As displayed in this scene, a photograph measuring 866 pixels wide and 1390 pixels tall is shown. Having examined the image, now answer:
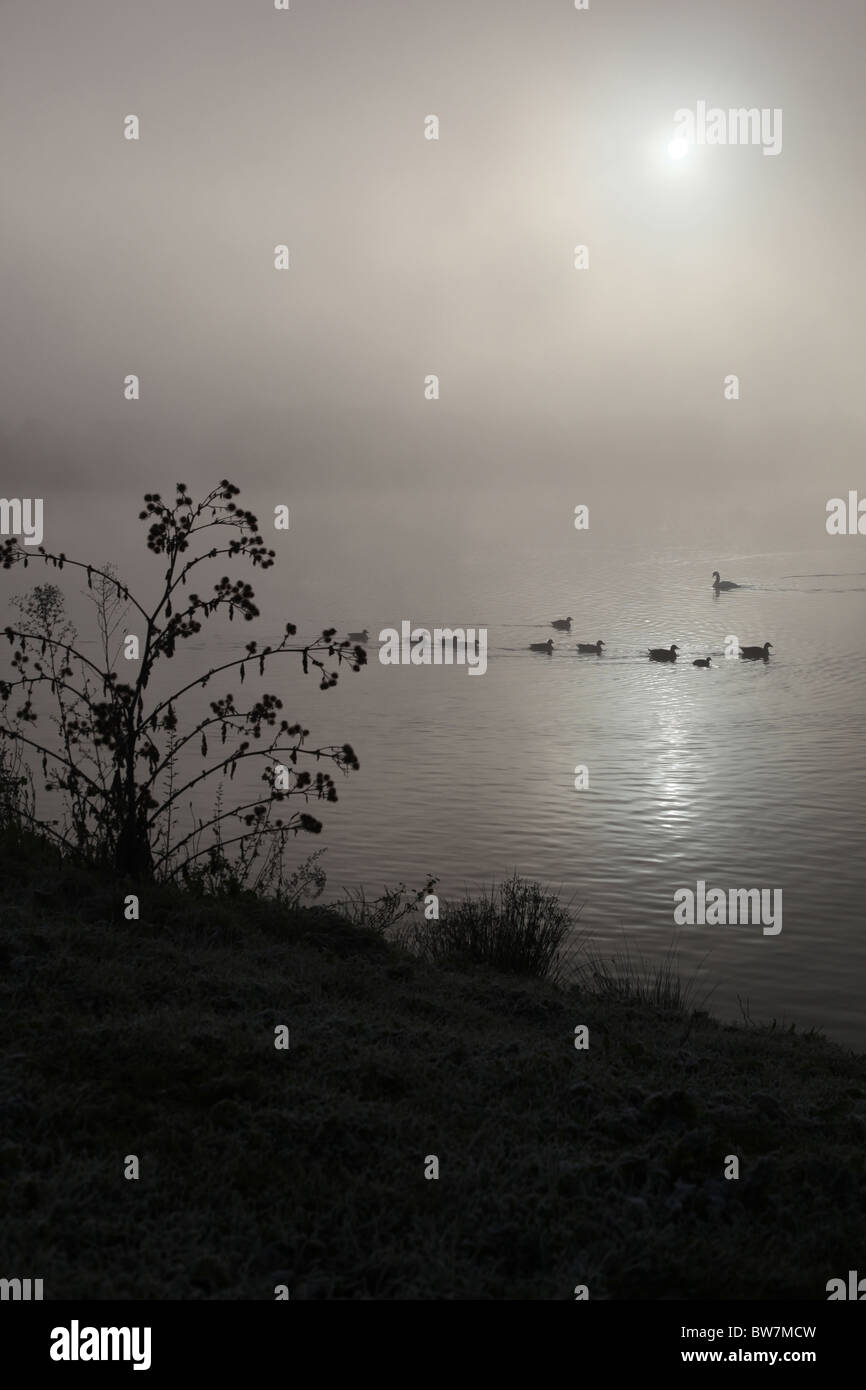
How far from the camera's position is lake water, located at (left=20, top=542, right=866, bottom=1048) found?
16.6 m

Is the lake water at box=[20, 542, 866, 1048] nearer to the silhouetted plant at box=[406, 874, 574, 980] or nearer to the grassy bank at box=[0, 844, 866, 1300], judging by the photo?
the silhouetted plant at box=[406, 874, 574, 980]

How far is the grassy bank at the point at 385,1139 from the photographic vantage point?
18.2 ft

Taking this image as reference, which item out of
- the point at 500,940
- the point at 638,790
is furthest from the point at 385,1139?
the point at 638,790

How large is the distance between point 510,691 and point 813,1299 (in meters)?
41.9

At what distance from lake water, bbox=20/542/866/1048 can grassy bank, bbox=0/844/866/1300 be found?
5.64 metres

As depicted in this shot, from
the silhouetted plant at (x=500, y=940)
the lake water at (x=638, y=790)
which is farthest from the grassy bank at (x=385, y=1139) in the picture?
the lake water at (x=638, y=790)

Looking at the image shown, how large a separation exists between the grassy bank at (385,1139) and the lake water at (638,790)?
564 centimetres

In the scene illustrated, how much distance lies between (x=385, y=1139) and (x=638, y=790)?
72.3 feet

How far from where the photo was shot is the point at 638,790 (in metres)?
28.2

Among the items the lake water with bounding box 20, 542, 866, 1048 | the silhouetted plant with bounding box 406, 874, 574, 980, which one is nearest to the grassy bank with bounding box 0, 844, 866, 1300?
the silhouetted plant with bounding box 406, 874, 574, 980

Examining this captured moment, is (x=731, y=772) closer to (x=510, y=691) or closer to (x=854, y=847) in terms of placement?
(x=854, y=847)

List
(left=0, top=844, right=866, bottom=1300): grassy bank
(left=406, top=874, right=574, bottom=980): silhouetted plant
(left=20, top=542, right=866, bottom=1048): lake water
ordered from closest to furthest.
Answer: (left=0, top=844, right=866, bottom=1300): grassy bank < (left=406, top=874, right=574, bottom=980): silhouetted plant < (left=20, top=542, right=866, bottom=1048): lake water

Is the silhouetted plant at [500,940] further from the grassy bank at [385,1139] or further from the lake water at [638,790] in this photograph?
the grassy bank at [385,1139]
